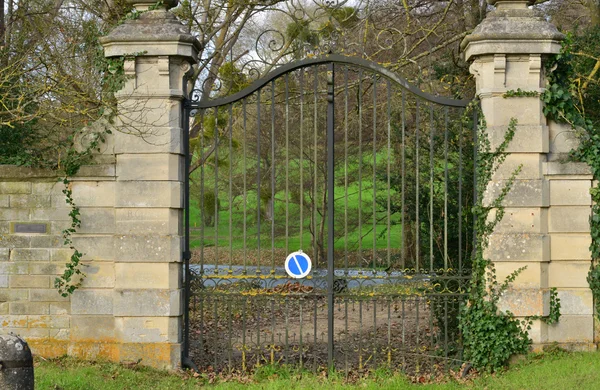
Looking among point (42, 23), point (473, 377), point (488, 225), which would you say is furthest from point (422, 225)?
point (42, 23)

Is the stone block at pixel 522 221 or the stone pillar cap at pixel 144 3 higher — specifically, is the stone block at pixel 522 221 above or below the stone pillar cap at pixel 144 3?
below

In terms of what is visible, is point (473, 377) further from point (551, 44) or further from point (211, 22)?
point (211, 22)

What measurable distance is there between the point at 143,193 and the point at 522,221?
3.85 metres

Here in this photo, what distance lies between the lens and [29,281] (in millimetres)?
7109

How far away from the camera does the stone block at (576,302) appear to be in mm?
7090

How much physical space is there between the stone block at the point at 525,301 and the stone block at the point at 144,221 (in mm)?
3496

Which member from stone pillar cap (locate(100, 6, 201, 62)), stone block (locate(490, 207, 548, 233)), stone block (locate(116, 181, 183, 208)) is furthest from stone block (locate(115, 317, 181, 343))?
stone block (locate(490, 207, 548, 233))

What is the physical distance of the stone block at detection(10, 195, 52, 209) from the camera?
23.3ft

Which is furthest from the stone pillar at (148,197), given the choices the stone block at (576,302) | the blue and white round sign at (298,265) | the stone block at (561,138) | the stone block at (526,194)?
the stone block at (576,302)

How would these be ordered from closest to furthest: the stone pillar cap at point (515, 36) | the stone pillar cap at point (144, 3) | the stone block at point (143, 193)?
the stone pillar cap at point (515, 36)
the stone block at point (143, 193)
the stone pillar cap at point (144, 3)

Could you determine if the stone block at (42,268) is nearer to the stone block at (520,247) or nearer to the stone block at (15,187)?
the stone block at (15,187)

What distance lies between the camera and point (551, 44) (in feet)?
22.8

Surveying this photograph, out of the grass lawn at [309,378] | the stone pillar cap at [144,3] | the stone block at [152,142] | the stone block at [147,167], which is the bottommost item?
the grass lawn at [309,378]

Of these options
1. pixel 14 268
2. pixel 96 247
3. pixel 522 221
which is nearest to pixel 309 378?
pixel 96 247
